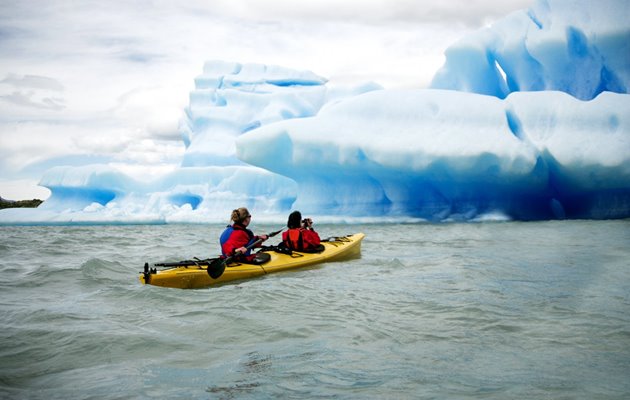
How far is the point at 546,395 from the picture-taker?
2939 millimetres

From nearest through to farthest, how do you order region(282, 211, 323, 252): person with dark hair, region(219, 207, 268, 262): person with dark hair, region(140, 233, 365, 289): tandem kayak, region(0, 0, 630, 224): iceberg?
region(140, 233, 365, 289): tandem kayak, region(219, 207, 268, 262): person with dark hair, region(282, 211, 323, 252): person with dark hair, region(0, 0, 630, 224): iceberg

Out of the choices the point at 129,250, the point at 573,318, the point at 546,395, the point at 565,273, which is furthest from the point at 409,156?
the point at 546,395

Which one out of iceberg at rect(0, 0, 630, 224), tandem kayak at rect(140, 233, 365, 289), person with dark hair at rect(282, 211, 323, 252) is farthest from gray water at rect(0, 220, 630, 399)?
iceberg at rect(0, 0, 630, 224)

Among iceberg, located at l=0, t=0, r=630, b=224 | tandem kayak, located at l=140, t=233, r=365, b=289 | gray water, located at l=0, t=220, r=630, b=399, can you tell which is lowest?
gray water, located at l=0, t=220, r=630, b=399

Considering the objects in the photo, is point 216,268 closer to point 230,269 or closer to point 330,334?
point 230,269

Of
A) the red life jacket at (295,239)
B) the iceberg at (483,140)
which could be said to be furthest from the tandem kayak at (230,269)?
the iceberg at (483,140)

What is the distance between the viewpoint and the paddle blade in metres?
6.35

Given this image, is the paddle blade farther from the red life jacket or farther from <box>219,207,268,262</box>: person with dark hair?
the red life jacket

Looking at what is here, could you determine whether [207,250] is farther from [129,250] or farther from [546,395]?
[546,395]

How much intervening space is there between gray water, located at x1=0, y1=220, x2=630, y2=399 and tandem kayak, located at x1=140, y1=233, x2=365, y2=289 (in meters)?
0.16

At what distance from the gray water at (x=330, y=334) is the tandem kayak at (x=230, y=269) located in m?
0.16

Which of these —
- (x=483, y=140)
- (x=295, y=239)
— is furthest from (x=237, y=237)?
(x=483, y=140)

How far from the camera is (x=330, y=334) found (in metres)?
4.28

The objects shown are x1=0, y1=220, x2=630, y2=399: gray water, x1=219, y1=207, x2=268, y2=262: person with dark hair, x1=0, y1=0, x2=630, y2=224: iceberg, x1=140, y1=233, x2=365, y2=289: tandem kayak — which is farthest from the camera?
x1=0, y1=0, x2=630, y2=224: iceberg
